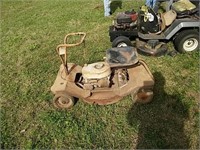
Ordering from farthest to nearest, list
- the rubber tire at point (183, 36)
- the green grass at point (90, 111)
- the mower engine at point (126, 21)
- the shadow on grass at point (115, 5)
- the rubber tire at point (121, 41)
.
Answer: the shadow on grass at point (115, 5) → the mower engine at point (126, 21) → the rubber tire at point (121, 41) → the rubber tire at point (183, 36) → the green grass at point (90, 111)

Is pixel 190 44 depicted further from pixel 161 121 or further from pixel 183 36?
pixel 161 121

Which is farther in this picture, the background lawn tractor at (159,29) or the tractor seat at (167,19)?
the tractor seat at (167,19)

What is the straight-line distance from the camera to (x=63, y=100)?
4.14m

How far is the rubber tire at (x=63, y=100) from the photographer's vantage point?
407 centimetres

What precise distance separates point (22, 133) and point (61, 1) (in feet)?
21.2

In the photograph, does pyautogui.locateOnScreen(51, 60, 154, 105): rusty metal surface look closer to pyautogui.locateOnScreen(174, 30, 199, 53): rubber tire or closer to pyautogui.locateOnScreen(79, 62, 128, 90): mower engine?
pyautogui.locateOnScreen(79, 62, 128, 90): mower engine

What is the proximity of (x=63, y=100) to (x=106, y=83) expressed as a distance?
29.2 inches

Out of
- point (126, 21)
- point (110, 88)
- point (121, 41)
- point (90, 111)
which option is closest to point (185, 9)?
point (126, 21)

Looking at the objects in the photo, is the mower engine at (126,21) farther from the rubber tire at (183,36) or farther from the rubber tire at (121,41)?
the rubber tire at (183,36)

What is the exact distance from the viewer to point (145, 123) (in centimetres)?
388

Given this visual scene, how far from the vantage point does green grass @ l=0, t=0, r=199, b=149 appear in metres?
3.70

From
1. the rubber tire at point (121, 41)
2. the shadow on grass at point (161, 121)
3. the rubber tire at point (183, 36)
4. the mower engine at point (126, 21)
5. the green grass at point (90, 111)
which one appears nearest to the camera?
the shadow on grass at point (161, 121)

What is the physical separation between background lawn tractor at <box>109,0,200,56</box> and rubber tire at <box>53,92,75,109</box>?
5.87 ft

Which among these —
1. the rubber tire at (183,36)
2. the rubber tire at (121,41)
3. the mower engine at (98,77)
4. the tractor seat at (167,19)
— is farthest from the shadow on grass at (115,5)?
the mower engine at (98,77)
